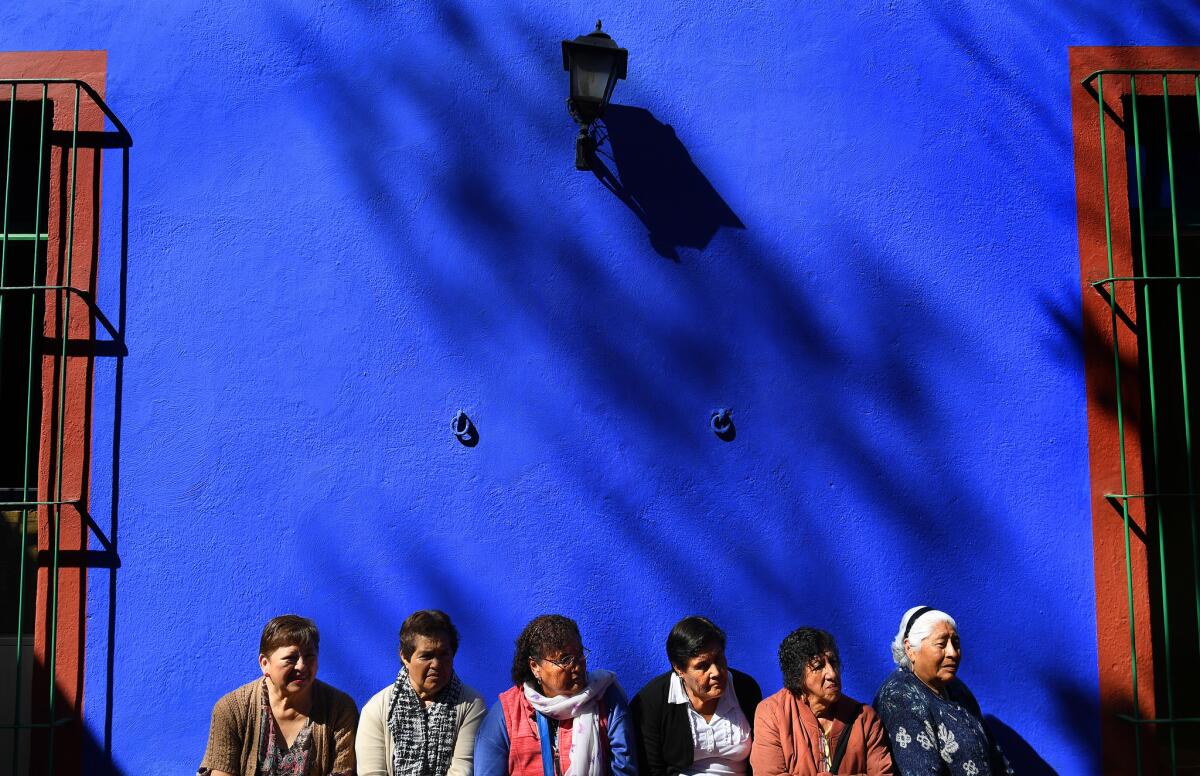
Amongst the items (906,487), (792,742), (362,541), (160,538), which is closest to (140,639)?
(160,538)

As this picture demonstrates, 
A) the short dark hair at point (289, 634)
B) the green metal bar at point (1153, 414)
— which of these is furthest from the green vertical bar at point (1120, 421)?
the short dark hair at point (289, 634)

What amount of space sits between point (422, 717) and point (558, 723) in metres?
0.48

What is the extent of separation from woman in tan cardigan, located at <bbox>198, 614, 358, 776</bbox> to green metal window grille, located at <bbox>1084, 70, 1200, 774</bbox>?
3.01 metres

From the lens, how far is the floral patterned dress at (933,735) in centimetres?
355

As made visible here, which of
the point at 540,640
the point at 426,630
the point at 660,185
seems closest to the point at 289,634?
the point at 426,630

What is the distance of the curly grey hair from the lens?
3680 millimetres

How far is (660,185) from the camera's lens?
418 cm

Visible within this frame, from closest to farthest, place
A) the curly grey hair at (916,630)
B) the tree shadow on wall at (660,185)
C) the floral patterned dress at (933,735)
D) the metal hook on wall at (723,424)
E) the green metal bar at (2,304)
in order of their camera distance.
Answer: the floral patterned dress at (933,735) < the curly grey hair at (916,630) < the green metal bar at (2,304) < the metal hook on wall at (723,424) < the tree shadow on wall at (660,185)

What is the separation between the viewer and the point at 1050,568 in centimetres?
404

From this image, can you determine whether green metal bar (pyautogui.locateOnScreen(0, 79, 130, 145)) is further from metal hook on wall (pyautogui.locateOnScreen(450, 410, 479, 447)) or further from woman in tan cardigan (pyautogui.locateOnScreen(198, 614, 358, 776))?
woman in tan cardigan (pyautogui.locateOnScreen(198, 614, 358, 776))

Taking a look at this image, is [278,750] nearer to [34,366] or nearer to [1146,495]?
[34,366]

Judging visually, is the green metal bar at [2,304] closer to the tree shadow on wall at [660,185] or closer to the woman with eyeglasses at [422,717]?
the woman with eyeglasses at [422,717]

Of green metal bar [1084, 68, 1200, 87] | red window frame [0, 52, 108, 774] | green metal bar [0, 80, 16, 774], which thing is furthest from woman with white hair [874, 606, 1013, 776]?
green metal bar [0, 80, 16, 774]

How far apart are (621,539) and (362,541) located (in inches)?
40.2
